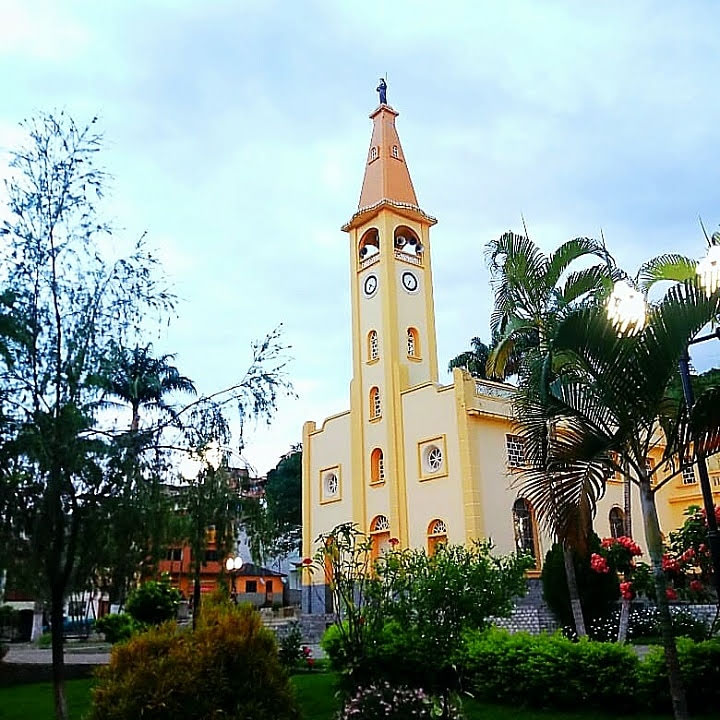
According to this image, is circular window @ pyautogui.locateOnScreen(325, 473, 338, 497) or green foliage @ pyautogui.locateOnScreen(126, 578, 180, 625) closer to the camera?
green foliage @ pyautogui.locateOnScreen(126, 578, 180, 625)

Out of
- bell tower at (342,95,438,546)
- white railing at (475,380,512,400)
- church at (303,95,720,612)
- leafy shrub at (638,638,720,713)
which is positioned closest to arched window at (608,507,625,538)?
church at (303,95,720,612)

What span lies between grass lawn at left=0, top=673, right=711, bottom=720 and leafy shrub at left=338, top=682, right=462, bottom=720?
0.58m

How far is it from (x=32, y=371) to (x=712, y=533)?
24.4 ft

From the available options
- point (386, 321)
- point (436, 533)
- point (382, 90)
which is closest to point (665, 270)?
point (436, 533)

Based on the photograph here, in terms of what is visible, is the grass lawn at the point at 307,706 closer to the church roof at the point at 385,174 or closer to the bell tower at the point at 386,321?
the bell tower at the point at 386,321

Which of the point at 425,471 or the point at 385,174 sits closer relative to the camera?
the point at 425,471

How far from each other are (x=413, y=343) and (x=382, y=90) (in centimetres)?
1041

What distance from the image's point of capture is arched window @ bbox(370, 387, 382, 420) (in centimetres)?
2500

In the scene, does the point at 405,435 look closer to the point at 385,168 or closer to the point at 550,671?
the point at 385,168

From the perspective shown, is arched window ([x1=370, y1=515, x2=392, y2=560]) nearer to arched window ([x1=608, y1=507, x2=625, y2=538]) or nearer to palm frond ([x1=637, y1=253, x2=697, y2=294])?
arched window ([x1=608, y1=507, x2=625, y2=538])

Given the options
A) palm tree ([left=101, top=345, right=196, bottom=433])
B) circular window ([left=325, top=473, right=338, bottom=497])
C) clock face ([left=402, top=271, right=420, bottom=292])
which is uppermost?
clock face ([left=402, top=271, right=420, bottom=292])

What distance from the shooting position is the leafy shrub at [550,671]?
9078 millimetres

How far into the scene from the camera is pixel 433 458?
75.5 ft

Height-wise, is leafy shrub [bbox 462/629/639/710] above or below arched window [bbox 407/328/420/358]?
below
